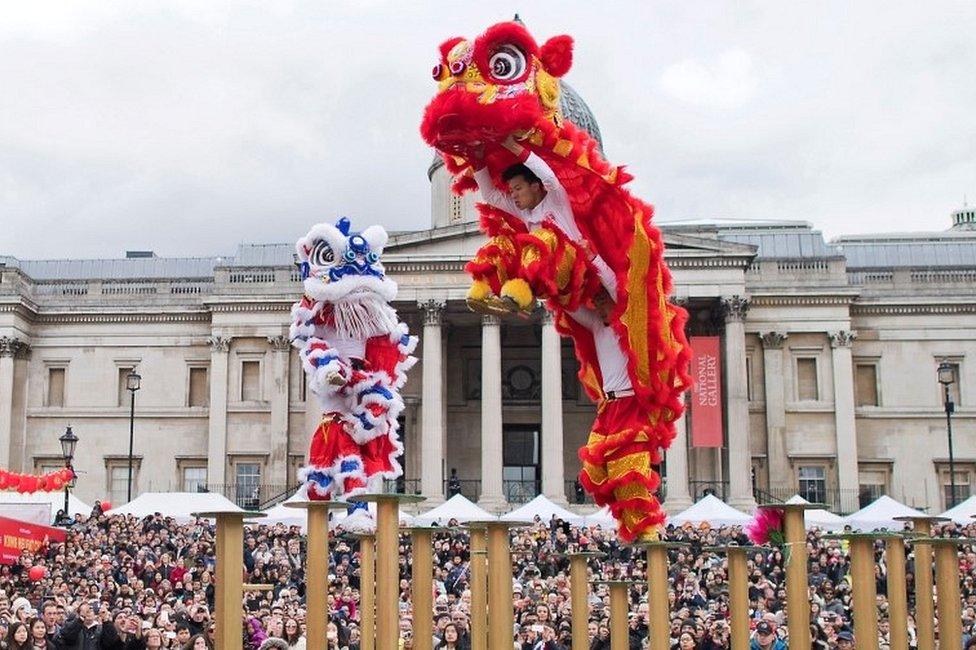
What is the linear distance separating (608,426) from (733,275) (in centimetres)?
3608

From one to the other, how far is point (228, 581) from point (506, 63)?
382 centimetres

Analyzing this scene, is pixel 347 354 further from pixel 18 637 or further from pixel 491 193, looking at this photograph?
pixel 491 193

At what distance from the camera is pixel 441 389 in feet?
149

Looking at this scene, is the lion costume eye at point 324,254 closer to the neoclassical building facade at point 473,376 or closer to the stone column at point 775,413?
the neoclassical building facade at point 473,376

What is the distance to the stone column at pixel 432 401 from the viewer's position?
43719 millimetres

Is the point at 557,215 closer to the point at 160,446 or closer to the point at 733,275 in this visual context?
the point at 733,275

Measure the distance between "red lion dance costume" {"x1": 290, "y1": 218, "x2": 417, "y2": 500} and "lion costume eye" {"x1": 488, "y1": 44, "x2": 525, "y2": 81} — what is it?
9301mm

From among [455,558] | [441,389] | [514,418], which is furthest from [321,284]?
[514,418]

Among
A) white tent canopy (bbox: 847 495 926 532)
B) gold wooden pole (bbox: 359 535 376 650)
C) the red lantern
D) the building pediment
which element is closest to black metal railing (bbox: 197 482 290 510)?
the building pediment

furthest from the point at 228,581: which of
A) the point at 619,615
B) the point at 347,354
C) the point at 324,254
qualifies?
the point at 324,254

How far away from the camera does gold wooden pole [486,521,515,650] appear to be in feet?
24.5

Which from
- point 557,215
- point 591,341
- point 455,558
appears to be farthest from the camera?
point 455,558

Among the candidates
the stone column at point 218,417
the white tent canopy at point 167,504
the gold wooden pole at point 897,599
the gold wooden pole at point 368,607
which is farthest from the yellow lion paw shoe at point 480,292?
the stone column at point 218,417

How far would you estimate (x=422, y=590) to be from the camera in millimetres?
7441
